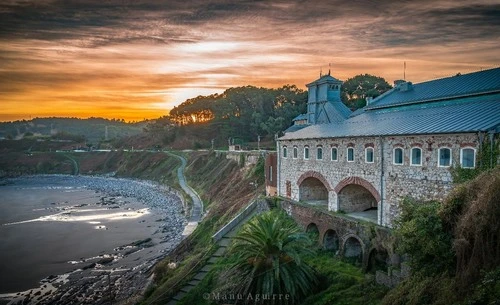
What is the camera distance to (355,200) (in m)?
26.8

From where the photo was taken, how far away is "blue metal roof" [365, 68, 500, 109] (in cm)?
2370

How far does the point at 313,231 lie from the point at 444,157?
1114 centimetres

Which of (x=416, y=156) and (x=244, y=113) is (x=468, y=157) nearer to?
(x=416, y=156)

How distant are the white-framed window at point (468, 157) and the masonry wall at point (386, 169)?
174 millimetres

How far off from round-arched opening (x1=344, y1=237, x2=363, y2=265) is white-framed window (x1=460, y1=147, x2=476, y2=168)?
25.0 feet

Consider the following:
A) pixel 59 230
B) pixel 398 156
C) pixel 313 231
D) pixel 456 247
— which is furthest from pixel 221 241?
pixel 59 230

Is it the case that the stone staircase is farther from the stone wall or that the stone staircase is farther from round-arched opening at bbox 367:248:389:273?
round-arched opening at bbox 367:248:389:273

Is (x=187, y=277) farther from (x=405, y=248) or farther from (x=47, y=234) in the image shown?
(x=47, y=234)

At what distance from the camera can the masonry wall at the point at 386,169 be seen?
18.6 m

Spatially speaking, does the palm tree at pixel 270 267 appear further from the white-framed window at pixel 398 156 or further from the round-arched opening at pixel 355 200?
the round-arched opening at pixel 355 200

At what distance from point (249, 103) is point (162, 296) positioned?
274ft

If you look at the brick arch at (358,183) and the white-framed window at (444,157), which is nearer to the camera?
the white-framed window at (444,157)

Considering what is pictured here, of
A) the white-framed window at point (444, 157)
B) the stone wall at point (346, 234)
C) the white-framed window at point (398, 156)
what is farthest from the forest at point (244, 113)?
the white-framed window at point (444, 157)

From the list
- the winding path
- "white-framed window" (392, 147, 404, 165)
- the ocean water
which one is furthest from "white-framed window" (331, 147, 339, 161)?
the ocean water
